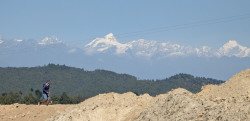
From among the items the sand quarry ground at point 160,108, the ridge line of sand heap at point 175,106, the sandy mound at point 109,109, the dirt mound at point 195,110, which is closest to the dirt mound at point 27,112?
the sand quarry ground at point 160,108

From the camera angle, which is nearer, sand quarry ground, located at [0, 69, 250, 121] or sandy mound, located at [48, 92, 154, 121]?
sand quarry ground, located at [0, 69, 250, 121]

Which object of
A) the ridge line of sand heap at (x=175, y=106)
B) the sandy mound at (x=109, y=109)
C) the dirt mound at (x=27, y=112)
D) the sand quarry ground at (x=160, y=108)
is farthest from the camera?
the dirt mound at (x=27, y=112)

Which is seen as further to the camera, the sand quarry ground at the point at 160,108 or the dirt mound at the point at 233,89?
the dirt mound at the point at 233,89

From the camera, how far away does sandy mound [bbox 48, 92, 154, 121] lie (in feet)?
95.4

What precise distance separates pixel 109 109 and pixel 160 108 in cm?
624

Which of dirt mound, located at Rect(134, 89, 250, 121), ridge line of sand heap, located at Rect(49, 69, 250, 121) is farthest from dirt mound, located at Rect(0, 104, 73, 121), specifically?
dirt mound, located at Rect(134, 89, 250, 121)

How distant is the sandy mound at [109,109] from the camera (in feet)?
95.4

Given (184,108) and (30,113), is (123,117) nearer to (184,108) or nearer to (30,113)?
(184,108)

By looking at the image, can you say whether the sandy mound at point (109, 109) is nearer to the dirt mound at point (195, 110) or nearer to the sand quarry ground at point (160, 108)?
the sand quarry ground at point (160, 108)

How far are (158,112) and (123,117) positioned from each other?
5.25 meters

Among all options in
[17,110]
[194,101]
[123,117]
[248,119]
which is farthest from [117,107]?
[248,119]

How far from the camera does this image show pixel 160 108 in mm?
24438

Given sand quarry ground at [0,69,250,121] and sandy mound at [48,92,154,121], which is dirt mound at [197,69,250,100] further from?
sandy mound at [48,92,154,121]

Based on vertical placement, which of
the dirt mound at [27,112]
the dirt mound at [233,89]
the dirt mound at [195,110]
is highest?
the dirt mound at [233,89]
